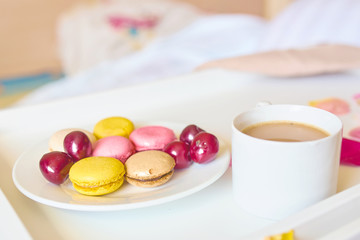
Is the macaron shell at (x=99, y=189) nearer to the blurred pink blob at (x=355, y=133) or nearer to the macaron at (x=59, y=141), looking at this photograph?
the macaron at (x=59, y=141)

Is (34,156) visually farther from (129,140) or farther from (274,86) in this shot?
(274,86)

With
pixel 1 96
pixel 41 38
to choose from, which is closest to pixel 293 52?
pixel 1 96

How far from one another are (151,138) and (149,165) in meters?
0.08

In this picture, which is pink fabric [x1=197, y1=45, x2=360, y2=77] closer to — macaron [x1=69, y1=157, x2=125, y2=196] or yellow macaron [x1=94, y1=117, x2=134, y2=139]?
yellow macaron [x1=94, y1=117, x2=134, y2=139]

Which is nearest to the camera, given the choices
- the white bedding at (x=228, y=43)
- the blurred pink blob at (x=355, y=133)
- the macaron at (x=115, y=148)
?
the macaron at (x=115, y=148)

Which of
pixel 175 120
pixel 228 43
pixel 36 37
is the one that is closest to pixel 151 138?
pixel 175 120

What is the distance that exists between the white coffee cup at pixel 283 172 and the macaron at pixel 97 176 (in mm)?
121

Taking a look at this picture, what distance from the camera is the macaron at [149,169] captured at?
17.4 inches

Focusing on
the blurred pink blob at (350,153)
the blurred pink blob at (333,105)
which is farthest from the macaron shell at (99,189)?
the blurred pink blob at (333,105)

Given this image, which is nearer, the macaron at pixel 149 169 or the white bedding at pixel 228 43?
the macaron at pixel 149 169

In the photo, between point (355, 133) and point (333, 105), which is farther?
point (333, 105)

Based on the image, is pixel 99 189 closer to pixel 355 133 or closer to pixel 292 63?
pixel 355 133

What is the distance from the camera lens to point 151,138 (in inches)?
20.4

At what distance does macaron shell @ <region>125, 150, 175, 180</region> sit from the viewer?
44 centimetres
